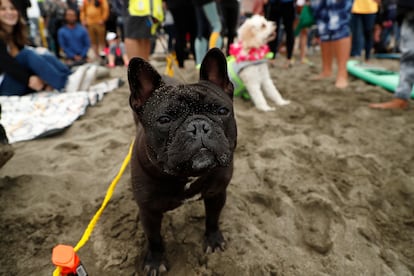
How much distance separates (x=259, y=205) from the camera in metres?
1.93

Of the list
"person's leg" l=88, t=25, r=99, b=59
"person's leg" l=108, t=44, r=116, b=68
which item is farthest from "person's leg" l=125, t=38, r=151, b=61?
"person's leg" l=88, t=25, r=99, b=59

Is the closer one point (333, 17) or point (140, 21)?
point (140, 21)

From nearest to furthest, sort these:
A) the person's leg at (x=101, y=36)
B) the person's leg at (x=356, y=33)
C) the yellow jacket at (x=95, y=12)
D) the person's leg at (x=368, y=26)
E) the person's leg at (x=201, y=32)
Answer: the person's leg at (x=201, y=32) < the person's leg at (x=368, y=26) < the person's leg at (x=356, y=33) < the yellow jacket at (x=95, y=12) < the person's leg at (x=101, y=36)

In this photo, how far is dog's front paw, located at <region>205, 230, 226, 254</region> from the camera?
158cm

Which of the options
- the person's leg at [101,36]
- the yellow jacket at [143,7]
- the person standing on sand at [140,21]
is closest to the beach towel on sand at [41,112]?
the person standing on sand at [140,21]

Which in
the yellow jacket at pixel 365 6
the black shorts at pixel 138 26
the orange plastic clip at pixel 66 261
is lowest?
the orange plastic clip at pixel 66 261

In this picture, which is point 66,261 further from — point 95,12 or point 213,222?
point 95,12

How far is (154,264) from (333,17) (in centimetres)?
423

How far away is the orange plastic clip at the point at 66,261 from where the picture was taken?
1.07 metres

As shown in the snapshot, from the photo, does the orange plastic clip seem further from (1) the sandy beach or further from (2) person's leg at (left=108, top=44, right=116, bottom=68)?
(2) person's leg at (left=108, top=44, right=116, bottom=68)

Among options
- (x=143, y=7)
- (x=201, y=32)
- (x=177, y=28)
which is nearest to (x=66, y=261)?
(x=143, y=7)

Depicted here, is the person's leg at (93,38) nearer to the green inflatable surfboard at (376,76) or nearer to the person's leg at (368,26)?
the green inflatable surfboard at (376,76)

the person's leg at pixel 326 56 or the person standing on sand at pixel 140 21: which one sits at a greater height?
the person standing on sand at pixel 140 21

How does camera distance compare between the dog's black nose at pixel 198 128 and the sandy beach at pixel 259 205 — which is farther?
the sandy beach at pixel 259 205
